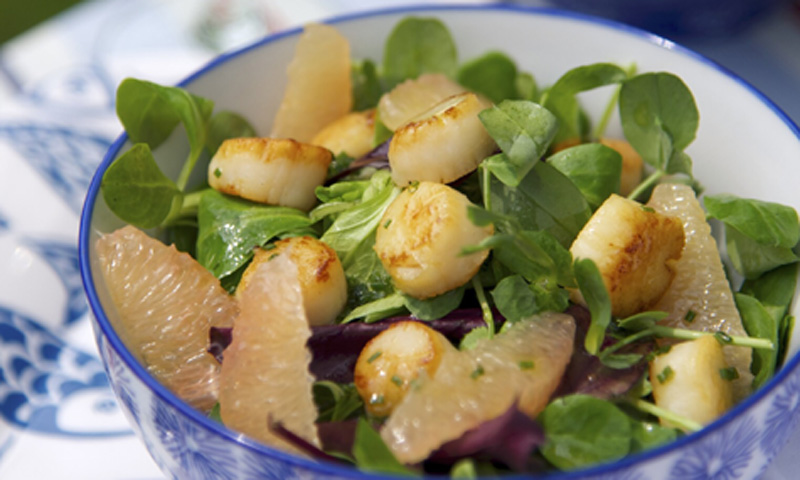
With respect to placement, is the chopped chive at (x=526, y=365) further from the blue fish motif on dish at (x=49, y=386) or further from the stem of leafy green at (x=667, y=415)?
the blue fish motif on dish at (x=49, y=386)

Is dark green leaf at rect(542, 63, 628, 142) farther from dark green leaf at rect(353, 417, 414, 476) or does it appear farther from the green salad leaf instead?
dark green leaf at rect(353, 417, 414, 476)

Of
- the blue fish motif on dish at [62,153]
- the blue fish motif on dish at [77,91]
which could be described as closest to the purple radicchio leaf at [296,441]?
the blue fish motif on dish at [62,153]

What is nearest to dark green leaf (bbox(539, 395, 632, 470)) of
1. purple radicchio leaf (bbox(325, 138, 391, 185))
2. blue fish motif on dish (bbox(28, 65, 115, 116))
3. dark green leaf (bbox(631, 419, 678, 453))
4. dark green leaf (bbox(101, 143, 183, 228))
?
dark green leaf (bbox(631, 419, 678, 453))

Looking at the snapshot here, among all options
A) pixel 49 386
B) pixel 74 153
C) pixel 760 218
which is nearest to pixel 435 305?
pixel 760 218

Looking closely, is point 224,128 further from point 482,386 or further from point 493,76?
point 482,386

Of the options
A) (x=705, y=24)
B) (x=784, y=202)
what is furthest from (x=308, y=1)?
(x=784, y=202)
